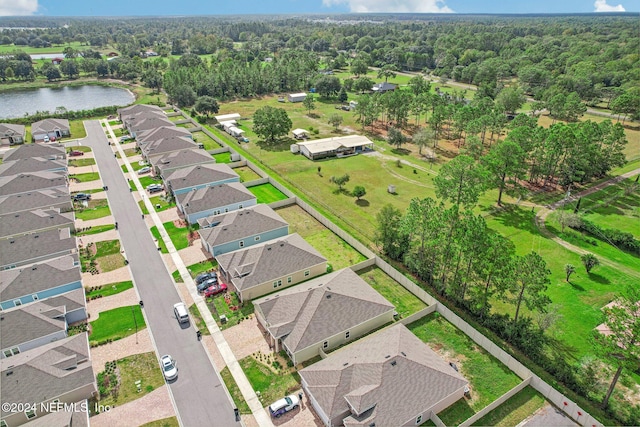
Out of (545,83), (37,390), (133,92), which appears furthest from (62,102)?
(545,83)

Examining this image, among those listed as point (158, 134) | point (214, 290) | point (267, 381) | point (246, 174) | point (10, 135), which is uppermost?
point (158, 134)

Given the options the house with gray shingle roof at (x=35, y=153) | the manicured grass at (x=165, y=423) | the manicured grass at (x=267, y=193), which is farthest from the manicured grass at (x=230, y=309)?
the house with gray shingle roof at (x=35, y=153)

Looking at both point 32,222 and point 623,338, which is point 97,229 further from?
point 623,338

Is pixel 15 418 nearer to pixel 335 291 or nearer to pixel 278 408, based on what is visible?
pixel 278 408

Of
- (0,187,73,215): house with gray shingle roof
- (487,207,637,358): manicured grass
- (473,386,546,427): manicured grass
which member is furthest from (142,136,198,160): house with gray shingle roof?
(473,386,546,427): manicured grass

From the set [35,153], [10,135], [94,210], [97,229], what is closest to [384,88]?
[35,153]

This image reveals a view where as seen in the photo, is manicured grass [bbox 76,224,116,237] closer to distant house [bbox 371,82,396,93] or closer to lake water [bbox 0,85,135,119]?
lake water [bbox 0,85,135,119]
